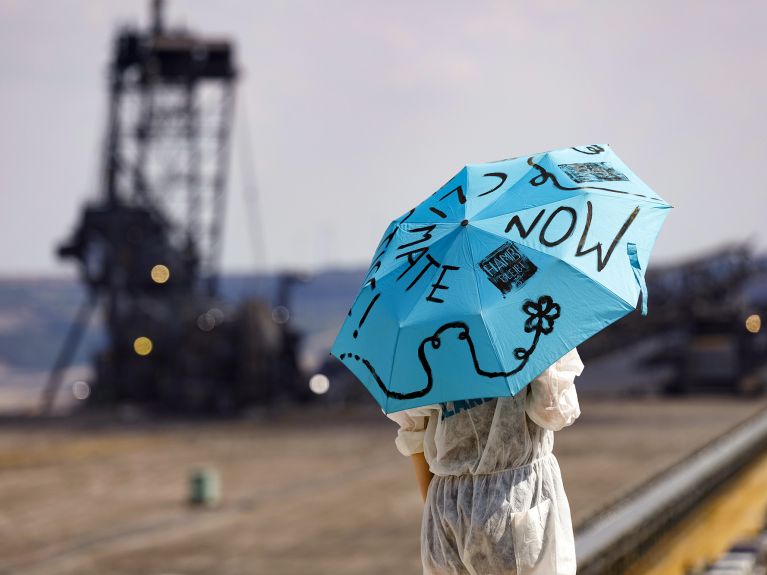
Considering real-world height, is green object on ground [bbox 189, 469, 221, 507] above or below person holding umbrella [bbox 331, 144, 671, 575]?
below

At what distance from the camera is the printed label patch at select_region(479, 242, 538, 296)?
2.99 metres

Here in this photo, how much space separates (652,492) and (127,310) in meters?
38.5

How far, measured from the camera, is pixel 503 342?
2.90 meters

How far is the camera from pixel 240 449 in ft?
82.3

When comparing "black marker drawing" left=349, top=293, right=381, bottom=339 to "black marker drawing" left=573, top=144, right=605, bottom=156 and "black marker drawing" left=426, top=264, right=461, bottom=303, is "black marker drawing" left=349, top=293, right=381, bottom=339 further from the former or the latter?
"black marker drawing" left=573, top=144, right=605, bottom=156

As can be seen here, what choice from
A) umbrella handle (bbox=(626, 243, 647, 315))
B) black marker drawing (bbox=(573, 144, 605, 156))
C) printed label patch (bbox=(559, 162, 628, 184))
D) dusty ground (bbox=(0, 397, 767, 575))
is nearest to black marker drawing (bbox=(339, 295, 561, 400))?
umbrella handle (bbox=(626, 243, 647, 315))

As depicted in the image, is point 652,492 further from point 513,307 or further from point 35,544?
point 35,544

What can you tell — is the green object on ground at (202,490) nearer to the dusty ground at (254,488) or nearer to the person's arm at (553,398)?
the dusty ground at (254,488)

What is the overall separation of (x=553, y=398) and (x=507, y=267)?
0.38 meters

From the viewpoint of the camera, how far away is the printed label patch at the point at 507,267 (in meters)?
2.99

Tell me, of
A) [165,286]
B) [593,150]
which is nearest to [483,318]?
[593,150]

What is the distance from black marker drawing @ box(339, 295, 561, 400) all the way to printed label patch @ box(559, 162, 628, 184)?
47 centimetres

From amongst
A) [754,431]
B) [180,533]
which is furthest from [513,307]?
[180,533]

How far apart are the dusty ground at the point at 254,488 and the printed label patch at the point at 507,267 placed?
11.6ft
